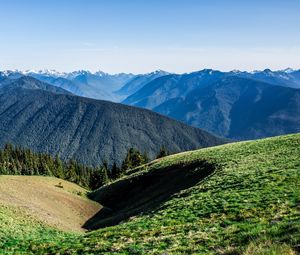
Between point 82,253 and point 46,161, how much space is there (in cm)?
12951

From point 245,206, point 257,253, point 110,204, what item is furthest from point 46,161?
point 257,253

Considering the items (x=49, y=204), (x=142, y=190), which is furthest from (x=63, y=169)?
(x=49, y=204)

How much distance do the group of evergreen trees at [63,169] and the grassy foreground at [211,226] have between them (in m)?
83.6

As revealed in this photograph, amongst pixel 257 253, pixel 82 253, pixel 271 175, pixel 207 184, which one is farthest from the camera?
pixel 207 184

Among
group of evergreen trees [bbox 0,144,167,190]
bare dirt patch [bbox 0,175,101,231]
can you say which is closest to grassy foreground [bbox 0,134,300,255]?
bare dirt patch [bbox 0,175,101,231]

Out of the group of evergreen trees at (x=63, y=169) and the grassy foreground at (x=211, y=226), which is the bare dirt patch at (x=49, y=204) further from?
the group of evergreen trees at (x=63, y=169)

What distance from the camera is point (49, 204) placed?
166ft

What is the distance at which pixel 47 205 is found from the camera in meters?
49.7

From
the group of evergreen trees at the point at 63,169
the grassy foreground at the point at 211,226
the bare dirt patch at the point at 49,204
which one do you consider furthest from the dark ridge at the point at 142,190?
the group of evergreen trees at the point at 63,169

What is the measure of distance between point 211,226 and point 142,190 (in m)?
36.7

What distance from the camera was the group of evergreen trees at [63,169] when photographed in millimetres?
124844

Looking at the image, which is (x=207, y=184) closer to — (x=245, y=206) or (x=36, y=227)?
(x=245, y=206)

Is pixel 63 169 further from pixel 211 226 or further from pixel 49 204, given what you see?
pixel 211 226

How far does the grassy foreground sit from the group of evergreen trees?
83.6 metres
